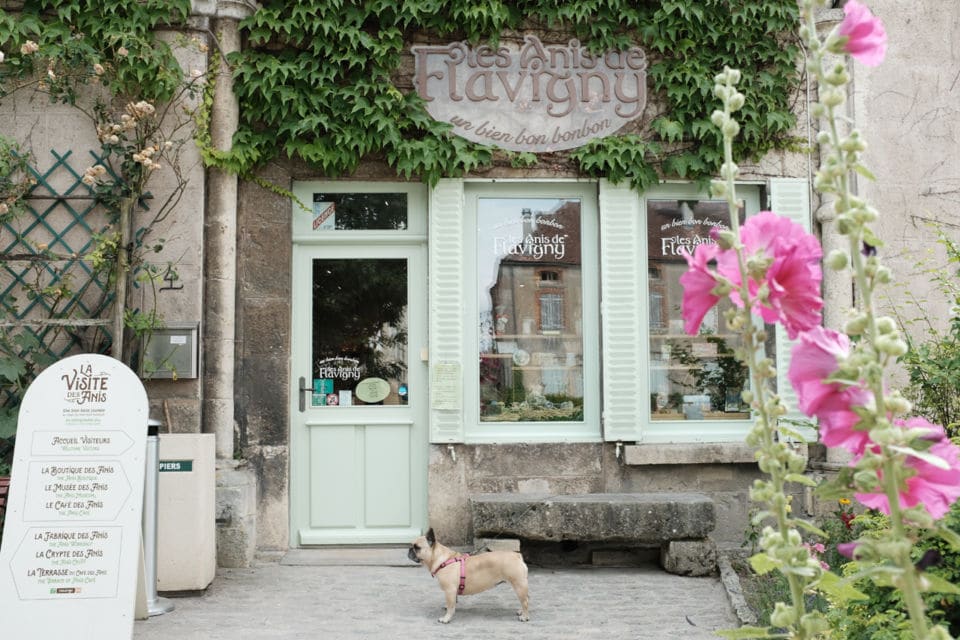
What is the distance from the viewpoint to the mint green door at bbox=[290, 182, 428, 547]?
7.09 m

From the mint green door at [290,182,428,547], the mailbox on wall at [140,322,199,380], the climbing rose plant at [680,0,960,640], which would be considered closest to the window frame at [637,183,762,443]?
the mint green door at [290,182,428,547]

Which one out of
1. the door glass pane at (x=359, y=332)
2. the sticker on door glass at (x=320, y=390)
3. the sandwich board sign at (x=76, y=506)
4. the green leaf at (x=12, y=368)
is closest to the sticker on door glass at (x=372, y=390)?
the door glass pane at (x=359, y=332)

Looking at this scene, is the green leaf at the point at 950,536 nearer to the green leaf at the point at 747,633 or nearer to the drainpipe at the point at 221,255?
the green leaf at the point at 747,633

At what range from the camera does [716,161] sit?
7031 mm

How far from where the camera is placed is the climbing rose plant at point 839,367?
3.28ft

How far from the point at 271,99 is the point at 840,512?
4.91 metres

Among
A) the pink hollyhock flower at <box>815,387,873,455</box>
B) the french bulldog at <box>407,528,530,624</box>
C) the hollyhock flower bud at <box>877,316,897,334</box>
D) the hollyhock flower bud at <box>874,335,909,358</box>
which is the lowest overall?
the french bulldog at <box>407,528,530,624</box>

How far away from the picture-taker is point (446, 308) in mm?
7070

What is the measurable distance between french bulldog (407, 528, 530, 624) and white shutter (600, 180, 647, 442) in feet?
6.81

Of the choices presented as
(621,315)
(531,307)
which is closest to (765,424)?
(621,315)

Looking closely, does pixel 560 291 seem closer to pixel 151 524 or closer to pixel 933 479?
pixel 151 524

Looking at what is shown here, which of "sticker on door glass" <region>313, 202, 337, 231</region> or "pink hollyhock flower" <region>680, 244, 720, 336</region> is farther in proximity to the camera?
"sticker on door glass" <region>313, 202, 337, 231</region>

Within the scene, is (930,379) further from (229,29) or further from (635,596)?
(229,29)

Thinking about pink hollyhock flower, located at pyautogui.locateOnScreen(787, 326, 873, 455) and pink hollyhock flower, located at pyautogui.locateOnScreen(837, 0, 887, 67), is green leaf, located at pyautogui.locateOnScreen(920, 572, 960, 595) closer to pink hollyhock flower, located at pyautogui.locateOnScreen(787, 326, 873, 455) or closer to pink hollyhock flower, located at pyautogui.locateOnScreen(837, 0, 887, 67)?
pink hollyhock flower, located at pyautogui.locateOnScreen(787, 326, 873, 455)
